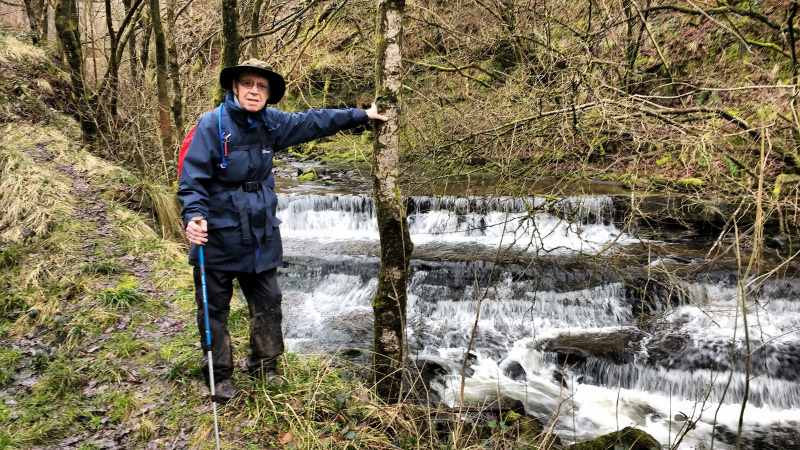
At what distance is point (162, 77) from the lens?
7.09m

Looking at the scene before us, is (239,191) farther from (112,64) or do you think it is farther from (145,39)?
(145,39)

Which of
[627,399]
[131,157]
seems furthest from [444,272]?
[131,157]

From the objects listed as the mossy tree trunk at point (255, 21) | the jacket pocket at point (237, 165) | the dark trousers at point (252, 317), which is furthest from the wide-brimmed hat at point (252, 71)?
the mossy tree trunk at point (255, 21)

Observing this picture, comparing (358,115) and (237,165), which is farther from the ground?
(358,115)

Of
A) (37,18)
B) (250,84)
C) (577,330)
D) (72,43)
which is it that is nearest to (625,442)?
(577,330)

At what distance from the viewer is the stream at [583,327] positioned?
511 centimetres

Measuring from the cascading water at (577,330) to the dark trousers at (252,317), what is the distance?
54.7 inches

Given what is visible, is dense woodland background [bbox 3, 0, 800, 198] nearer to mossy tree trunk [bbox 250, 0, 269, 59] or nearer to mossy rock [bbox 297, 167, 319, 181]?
mossy tree trunk [bbox 250, 0, 269, 59]

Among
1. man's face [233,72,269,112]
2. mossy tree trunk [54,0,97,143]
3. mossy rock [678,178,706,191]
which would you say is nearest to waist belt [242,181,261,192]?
man's face [233,72,269,112]

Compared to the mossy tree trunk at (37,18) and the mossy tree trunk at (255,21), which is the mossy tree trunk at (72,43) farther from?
the mossy tree trunk at (37,18)

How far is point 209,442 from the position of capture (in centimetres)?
307

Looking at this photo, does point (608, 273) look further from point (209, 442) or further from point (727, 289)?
point (209, 442)

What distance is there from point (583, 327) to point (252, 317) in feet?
15.7

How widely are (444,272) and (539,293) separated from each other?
1464 mm
